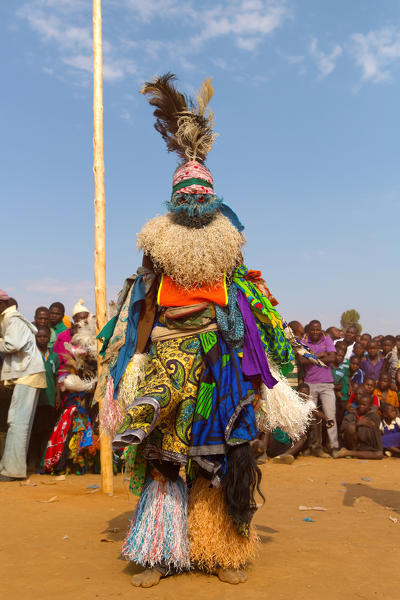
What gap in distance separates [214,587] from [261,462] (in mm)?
5682

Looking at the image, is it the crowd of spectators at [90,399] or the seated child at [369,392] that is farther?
the seated child at [369,392]

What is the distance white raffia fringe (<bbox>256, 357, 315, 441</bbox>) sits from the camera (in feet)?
11.8

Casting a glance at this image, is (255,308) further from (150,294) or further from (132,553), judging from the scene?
(132,553)

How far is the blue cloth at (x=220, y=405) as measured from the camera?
327 centimetres

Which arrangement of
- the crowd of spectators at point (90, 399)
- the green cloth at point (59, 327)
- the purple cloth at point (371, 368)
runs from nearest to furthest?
the crowd of spectators at point (90, 399), the green cloth at point (59, 327), the purple cloth at point (371, 368)

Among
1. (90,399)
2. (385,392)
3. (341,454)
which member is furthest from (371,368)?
(90,399)

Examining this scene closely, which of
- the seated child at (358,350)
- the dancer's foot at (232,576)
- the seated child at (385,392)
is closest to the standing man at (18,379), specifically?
the dancer's foot at (232,576)

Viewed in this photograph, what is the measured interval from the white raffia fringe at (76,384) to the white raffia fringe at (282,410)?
4.47m

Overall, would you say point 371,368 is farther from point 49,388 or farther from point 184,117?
point 184,117

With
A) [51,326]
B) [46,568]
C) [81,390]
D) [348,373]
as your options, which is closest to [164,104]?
[46,568]

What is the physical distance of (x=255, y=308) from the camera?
3643 millimetres

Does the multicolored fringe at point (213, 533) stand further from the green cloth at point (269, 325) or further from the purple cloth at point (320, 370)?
the purple cloth at point (320, 370)

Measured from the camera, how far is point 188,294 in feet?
11.8

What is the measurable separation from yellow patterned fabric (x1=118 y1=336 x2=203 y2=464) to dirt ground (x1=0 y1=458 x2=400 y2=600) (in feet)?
2.65
